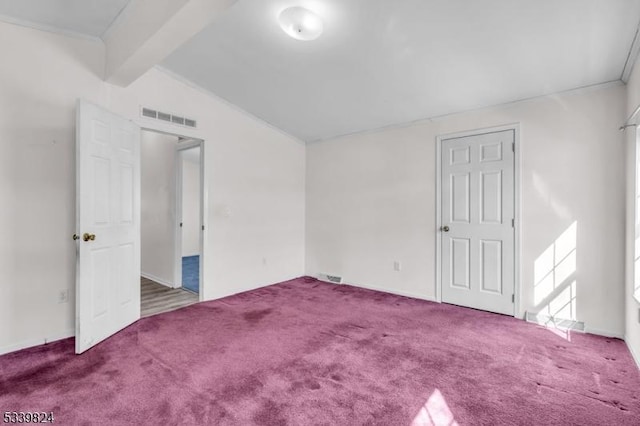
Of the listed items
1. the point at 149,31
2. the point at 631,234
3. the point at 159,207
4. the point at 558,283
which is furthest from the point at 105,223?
the point at 631,234

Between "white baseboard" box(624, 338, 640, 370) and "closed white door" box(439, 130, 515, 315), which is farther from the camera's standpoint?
"closed white door" box(439, 130, 515, 315)

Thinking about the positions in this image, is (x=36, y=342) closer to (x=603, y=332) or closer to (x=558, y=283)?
(x=558, y=283)

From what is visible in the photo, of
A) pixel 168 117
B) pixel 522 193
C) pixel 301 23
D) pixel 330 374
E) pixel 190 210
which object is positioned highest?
pixel 301 23

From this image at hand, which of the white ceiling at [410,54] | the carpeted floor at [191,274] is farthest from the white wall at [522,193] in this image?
the carpeted floor at [191,274]

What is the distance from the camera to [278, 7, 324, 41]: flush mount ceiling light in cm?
243

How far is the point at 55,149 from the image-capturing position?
112 inches

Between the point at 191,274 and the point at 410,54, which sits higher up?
the point at 410,54

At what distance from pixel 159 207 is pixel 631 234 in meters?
5.68

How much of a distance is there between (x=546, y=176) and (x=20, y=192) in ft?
16.0

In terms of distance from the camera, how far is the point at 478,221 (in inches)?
145

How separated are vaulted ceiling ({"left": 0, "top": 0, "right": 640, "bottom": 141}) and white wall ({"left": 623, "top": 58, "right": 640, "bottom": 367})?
0.83ft

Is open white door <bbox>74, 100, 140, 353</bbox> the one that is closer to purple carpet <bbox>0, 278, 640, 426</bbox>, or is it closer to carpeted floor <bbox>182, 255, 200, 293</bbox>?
purple carpet <bbox>0, 278, 640, 426</bbox>

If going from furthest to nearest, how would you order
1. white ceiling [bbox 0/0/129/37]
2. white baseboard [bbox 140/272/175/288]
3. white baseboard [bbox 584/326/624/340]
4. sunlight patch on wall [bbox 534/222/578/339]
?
white baseboard [bbox 140/272/175/288], sunlight patch on wall [bbox 534/222/578/339], white baseboard [bbox 584/326/624/340], white ceiling [bbox 0/0/129/37]

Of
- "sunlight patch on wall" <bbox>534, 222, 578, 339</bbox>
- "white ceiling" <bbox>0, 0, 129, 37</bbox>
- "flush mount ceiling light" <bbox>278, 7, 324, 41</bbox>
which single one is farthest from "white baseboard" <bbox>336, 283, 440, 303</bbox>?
"white ceiling" <bbox>0, 0, 129, 37</bbox>
